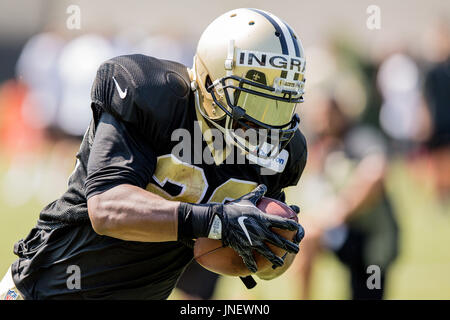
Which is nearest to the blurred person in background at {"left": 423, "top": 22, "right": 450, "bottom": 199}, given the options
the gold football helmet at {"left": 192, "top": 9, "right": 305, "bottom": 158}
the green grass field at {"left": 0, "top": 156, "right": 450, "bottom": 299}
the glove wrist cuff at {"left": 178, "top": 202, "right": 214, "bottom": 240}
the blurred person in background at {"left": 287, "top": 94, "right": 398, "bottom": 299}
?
the green grass field at {"left": 0, "top": 156, "right": 450, "bottom": 299}

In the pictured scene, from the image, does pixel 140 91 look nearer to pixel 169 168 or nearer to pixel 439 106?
pixel 169 168

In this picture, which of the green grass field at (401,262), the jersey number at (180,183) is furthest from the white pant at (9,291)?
the green grass field at (401,262)

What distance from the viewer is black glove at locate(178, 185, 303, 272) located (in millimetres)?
2484

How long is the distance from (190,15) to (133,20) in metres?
1.06

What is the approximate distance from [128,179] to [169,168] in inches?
10.3

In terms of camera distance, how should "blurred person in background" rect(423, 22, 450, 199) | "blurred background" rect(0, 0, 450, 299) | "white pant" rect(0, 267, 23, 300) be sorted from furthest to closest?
1. "blurred person in background" rect(423, 22, 450, 199)
2. "blurred background" rect(0, 0, 450, 299)
3. "white pant" rect(0, 267, 23, 300)

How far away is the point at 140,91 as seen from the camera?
8.75 feet

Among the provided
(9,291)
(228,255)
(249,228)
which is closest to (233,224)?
(249,228)

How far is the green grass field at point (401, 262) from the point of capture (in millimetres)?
5691

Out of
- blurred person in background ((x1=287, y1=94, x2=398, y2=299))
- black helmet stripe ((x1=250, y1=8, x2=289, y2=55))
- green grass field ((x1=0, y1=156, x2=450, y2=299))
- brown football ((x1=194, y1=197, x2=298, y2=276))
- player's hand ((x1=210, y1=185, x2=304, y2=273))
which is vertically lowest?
green grass field ((x1=0, y1=156, x2=450, y2=299))

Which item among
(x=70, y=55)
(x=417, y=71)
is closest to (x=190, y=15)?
(x=70, y=55)

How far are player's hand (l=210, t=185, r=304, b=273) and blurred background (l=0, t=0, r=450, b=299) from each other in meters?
2.23

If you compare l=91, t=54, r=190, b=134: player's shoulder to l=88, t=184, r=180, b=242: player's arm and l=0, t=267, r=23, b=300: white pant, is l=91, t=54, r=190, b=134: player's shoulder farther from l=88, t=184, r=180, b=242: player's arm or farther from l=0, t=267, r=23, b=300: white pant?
l=0, t=267, r=23, b=300: white pant
